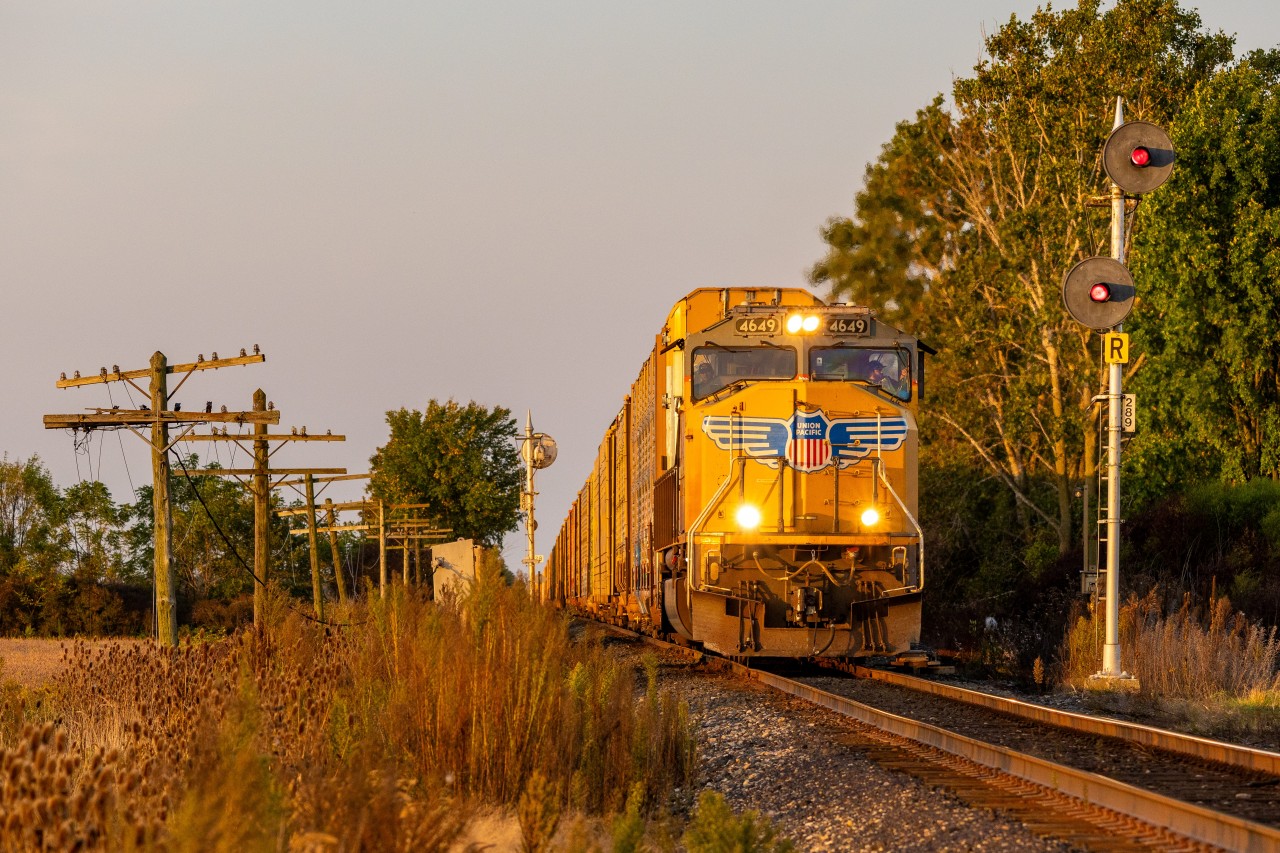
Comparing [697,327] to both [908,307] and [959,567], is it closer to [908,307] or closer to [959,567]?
[959,567]

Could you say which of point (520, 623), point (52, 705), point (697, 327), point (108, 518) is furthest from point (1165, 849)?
point (108, 518)

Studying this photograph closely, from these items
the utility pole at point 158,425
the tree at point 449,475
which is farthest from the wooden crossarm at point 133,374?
the tree at point 449,475

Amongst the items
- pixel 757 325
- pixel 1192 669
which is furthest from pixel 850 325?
pixel 1192 669

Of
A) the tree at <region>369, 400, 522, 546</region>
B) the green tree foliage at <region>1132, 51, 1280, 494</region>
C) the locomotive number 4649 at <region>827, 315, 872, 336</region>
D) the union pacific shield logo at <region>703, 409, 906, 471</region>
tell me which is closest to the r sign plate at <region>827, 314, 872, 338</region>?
the locomotive number 4649 at <region>827, 315, 872, 336</region>

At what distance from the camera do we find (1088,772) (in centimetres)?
738

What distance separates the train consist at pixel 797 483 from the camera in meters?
14.8

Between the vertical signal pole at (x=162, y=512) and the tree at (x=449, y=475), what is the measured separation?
44783mm

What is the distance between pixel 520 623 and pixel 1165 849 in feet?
14.9

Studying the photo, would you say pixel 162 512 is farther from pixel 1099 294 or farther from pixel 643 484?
pixel 1099 294

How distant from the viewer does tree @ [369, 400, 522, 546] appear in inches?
2608

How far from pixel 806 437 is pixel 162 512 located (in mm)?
9879

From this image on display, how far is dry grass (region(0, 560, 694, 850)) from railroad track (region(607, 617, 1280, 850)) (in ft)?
5.66

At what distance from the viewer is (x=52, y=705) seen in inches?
410

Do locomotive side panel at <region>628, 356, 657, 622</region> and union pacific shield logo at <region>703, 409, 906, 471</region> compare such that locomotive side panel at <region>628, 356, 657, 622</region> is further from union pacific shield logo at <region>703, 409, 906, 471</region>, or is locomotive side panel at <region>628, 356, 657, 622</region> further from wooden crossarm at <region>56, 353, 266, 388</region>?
wooden crossarm at <region>56, 353, 266, 388</region>
